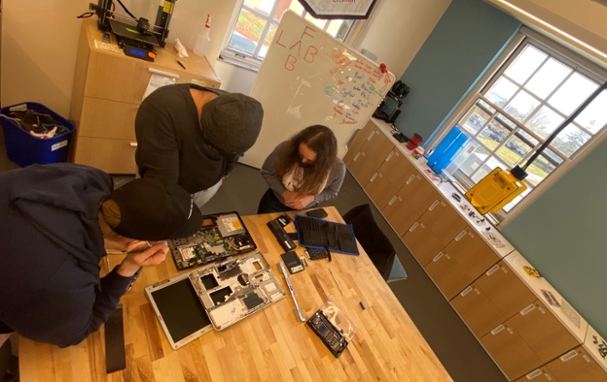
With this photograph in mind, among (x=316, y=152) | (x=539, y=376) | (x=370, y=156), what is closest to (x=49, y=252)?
(x=316, y=152)

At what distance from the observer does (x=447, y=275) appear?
3.23m

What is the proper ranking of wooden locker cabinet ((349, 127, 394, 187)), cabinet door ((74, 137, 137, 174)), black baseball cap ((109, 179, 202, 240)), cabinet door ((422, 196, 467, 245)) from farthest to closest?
wooden locker cabinet ((349, 127, 394, 187)) → cabinet door ((422, 196, 467, 245)) → cabinet door ((74, 137, 137, 174)) → black baseball cap ((109, 179, 202, 240))

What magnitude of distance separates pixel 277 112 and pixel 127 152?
A: 1431mm

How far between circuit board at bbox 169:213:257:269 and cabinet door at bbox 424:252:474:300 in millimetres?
2450

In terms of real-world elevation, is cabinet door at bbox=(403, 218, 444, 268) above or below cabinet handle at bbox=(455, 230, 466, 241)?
below

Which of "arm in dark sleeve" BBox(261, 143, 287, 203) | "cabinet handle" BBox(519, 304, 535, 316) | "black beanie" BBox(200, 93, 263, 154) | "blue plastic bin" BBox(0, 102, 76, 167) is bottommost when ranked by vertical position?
"blue plastic bin" BBox(0, 102, 76, 167)

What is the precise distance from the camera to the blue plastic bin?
2094mm

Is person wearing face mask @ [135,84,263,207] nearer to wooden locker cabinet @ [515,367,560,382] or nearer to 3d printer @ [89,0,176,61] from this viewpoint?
3d printer @ [89,0,176,61]

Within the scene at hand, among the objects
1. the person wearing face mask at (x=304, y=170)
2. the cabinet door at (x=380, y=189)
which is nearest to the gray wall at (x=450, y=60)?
the cabinet door at (x=380, y=189)

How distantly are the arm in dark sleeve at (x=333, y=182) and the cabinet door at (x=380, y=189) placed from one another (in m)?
1.87

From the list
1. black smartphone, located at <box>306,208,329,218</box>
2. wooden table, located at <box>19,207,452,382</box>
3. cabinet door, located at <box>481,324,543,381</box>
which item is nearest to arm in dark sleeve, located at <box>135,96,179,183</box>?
wooden table, located at <box>19,207,452,382</box>

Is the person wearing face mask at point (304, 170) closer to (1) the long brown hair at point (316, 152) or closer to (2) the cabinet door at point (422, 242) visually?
(1) the long brown hair at point (316, 152)

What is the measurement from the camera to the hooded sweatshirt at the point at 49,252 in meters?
0.71

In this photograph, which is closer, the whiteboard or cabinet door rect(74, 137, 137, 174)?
cabinet door rect(74, 137, 137, 174)
